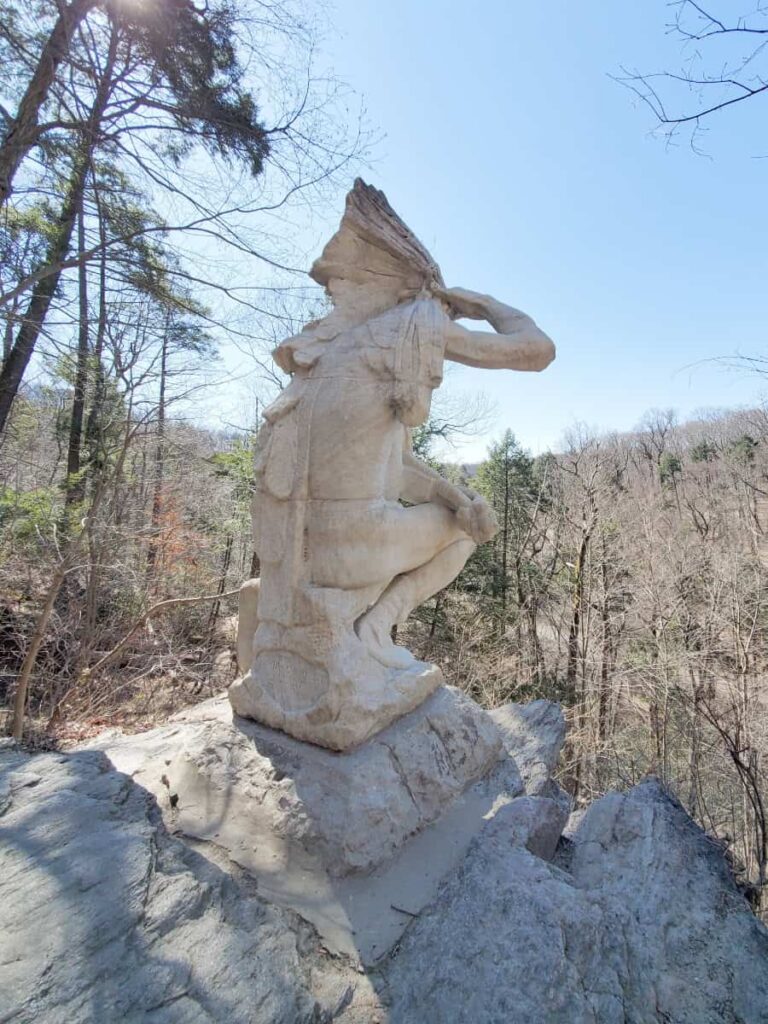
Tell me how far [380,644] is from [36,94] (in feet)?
18.9

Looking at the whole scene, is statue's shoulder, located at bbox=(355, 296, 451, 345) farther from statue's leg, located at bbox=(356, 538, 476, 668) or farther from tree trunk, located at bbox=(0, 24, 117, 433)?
tree trunk, located at bbox=(0, 24, 117, 433)

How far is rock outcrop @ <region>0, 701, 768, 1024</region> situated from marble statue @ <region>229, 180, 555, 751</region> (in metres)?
0.57

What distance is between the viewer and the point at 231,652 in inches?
365

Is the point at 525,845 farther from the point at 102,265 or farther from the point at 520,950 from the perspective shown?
the point at 102,265

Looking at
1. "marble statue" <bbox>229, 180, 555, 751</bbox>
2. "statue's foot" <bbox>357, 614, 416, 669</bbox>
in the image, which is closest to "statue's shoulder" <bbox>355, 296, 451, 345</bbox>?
"marble statue" <bbox>229, 180, 555, 751</bbox>

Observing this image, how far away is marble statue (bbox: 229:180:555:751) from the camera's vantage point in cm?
216

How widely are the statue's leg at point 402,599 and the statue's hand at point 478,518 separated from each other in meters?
0.15

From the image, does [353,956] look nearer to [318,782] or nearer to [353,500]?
[318,782]

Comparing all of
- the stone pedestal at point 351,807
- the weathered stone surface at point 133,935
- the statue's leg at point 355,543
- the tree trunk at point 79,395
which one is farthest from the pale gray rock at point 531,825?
the tree trunk at point 79,395

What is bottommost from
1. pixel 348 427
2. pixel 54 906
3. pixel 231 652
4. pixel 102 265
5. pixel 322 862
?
pixel 231 652

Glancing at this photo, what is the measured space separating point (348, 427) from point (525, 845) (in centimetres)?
163

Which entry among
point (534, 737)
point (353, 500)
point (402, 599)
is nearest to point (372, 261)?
point (353, 500)

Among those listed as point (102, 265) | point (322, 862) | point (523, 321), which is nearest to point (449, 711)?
point (322, 862)

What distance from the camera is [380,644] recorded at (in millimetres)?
2338
